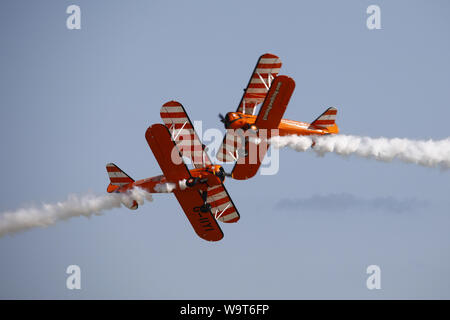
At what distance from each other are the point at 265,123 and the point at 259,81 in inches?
135

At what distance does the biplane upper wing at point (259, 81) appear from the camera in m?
54.0

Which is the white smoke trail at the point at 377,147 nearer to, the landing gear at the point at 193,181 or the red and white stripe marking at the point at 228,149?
the red and white stripe marking at the point at 228,149

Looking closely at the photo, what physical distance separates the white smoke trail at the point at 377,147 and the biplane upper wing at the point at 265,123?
161 centimetres

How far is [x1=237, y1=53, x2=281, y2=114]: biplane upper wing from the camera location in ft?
177

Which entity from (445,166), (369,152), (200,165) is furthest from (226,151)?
(445,166)

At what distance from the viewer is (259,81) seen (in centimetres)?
5406

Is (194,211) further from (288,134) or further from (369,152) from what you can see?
(369,152)

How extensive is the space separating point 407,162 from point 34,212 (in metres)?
20.9

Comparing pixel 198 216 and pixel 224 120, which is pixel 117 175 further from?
pixel 224 120

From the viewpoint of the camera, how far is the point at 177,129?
53375 millimetres

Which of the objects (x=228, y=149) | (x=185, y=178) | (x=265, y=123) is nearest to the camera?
(x=185, y=178)

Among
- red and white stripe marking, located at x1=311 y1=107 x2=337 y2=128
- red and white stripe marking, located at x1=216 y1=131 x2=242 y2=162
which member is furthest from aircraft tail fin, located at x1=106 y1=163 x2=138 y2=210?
red and white stripe marking, located at x1=311 y1=107 x2=337 y2=128

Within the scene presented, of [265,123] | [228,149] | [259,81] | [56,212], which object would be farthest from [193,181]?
[56,212]

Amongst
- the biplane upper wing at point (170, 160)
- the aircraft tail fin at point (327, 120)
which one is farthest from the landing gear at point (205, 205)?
the aircraft tail fin at point (327, 120)
